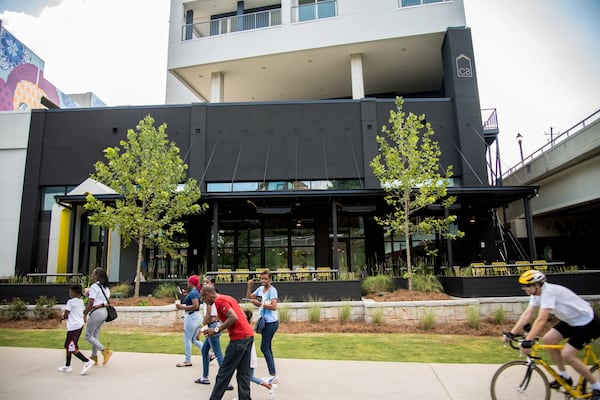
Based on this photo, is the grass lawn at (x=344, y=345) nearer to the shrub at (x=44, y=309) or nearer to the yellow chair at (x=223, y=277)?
the shrub at (x=44, y=309)

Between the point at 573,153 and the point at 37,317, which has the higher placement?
the point at 573,153

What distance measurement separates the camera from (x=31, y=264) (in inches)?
812

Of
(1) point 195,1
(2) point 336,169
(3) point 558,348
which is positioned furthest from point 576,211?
(1) point 195,1

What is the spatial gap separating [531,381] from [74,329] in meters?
7.29

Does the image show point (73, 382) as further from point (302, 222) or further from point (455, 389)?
point (302, 222)

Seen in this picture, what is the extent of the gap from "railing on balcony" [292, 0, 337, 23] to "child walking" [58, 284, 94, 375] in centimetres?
2153

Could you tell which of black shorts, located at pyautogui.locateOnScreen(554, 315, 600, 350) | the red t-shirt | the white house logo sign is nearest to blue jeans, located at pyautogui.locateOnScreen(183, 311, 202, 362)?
the red t-shirt

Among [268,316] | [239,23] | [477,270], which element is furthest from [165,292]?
[239,23]

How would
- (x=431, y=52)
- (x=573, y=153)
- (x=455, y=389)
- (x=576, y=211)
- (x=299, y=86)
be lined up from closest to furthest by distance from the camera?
(x=455, y=389) < (x=573, y=153) < (x=431, y=52) < (x=576, y=211) < (x=299, y=86)

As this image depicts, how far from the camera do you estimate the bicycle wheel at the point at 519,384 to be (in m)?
4.82

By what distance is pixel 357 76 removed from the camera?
23484mm

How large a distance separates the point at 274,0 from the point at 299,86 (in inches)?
221

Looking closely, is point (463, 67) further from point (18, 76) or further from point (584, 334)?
point (18, 76)

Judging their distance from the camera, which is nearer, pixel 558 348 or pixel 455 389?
pixel 558 348
